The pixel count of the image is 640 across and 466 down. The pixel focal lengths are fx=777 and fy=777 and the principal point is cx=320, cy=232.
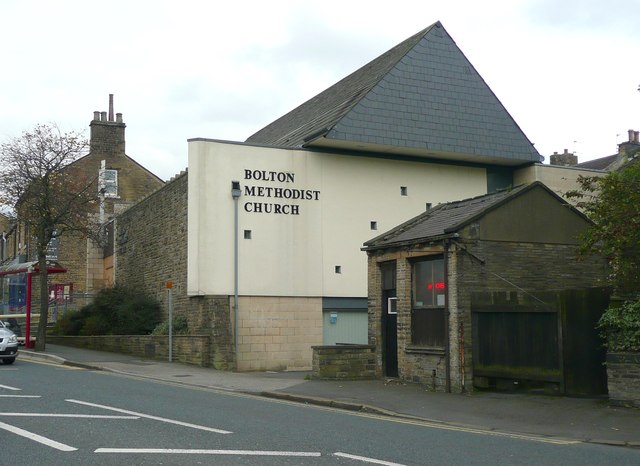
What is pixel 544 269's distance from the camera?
58.5ft

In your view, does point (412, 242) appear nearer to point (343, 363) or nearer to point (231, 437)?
point (343, 363)

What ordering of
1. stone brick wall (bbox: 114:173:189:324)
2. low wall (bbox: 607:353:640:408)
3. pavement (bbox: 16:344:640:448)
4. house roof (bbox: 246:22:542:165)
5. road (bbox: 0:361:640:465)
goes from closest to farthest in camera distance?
road (bbox: 0:361:640:465) < pavement (bbox: 16:344:640:448) < low wall (bbox: 607:353:640:408) < house roof (bbox: 246:22:542:165) < stone brick wall (bbox: 114:173:189:324)

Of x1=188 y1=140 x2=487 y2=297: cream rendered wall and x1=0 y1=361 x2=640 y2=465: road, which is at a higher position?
x1=188 y1=140 x2=487 y2=297: cream rendered wall

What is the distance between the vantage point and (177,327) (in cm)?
2842

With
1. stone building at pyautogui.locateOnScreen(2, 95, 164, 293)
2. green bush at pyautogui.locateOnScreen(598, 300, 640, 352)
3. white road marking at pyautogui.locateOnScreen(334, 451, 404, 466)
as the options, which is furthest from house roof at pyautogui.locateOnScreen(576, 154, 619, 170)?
white road marking at pyautogui.locateOnScreen(334, 451, 404, 466)

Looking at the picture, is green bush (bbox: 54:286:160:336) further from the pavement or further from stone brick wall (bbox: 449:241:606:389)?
stone brick wall (bbox: 449:241:606:389)

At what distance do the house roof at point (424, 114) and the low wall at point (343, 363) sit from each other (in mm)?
10008

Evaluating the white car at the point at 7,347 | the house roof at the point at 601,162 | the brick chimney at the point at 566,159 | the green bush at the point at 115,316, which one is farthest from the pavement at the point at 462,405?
the house roof at the point at 601,162

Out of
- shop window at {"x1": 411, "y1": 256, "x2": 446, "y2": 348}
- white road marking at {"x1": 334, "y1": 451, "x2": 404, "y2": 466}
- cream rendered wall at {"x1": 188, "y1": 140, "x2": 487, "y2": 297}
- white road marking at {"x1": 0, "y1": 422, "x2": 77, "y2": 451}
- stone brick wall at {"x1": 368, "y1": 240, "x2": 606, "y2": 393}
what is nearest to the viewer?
white road marking at {"x1": 334, "y1": 451, "x2": 404, "y2": 466}

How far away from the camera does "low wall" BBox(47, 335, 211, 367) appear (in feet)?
83.9

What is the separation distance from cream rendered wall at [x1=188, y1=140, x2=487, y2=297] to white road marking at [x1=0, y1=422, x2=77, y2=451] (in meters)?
15.5

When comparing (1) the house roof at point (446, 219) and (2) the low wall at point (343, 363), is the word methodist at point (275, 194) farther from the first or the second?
(2) the low wall at point (343, 363)

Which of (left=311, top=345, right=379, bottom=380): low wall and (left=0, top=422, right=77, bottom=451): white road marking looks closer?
(left=0, top=422, right=77, bottom=451): white road marking

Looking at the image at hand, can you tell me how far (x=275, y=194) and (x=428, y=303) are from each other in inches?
426
